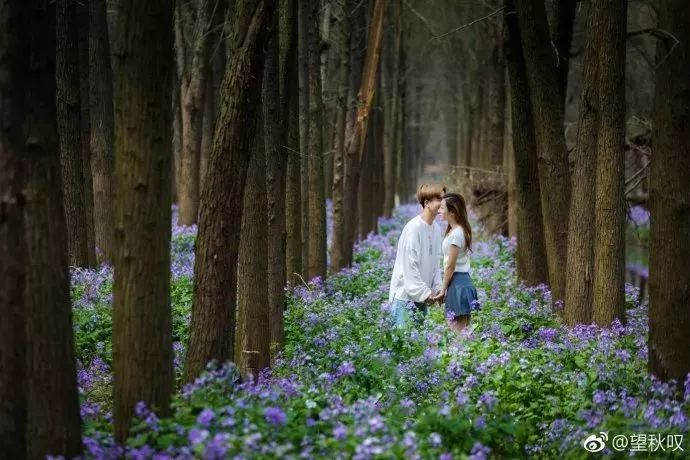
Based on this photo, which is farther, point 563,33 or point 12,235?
point 563,33

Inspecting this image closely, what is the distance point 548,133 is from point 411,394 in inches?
170

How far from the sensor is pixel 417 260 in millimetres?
9695

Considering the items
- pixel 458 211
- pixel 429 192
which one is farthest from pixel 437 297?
pixel 429 192

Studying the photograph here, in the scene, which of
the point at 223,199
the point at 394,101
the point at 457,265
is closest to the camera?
the point at 223,199

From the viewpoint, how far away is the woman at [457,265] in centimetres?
974

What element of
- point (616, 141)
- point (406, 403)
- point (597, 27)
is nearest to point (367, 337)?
point (406, 403)

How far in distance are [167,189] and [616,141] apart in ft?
17.9

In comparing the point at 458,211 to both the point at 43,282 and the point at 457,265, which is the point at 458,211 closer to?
the point at 457,265

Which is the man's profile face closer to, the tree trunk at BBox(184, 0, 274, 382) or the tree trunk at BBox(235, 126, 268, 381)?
the tree trunk at BBox(235, 126, 268, 381)

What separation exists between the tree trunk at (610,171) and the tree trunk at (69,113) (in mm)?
6709

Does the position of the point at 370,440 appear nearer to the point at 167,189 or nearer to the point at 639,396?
the point at 167,189

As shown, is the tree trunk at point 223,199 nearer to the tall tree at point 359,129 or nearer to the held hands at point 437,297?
the held hands at point 437,297

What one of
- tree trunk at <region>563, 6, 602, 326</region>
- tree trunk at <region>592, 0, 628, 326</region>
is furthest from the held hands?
tree trunk at <region>592, 0, 628, 326</region>

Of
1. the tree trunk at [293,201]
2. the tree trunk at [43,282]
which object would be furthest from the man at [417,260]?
the tree trunk at [43,282]
